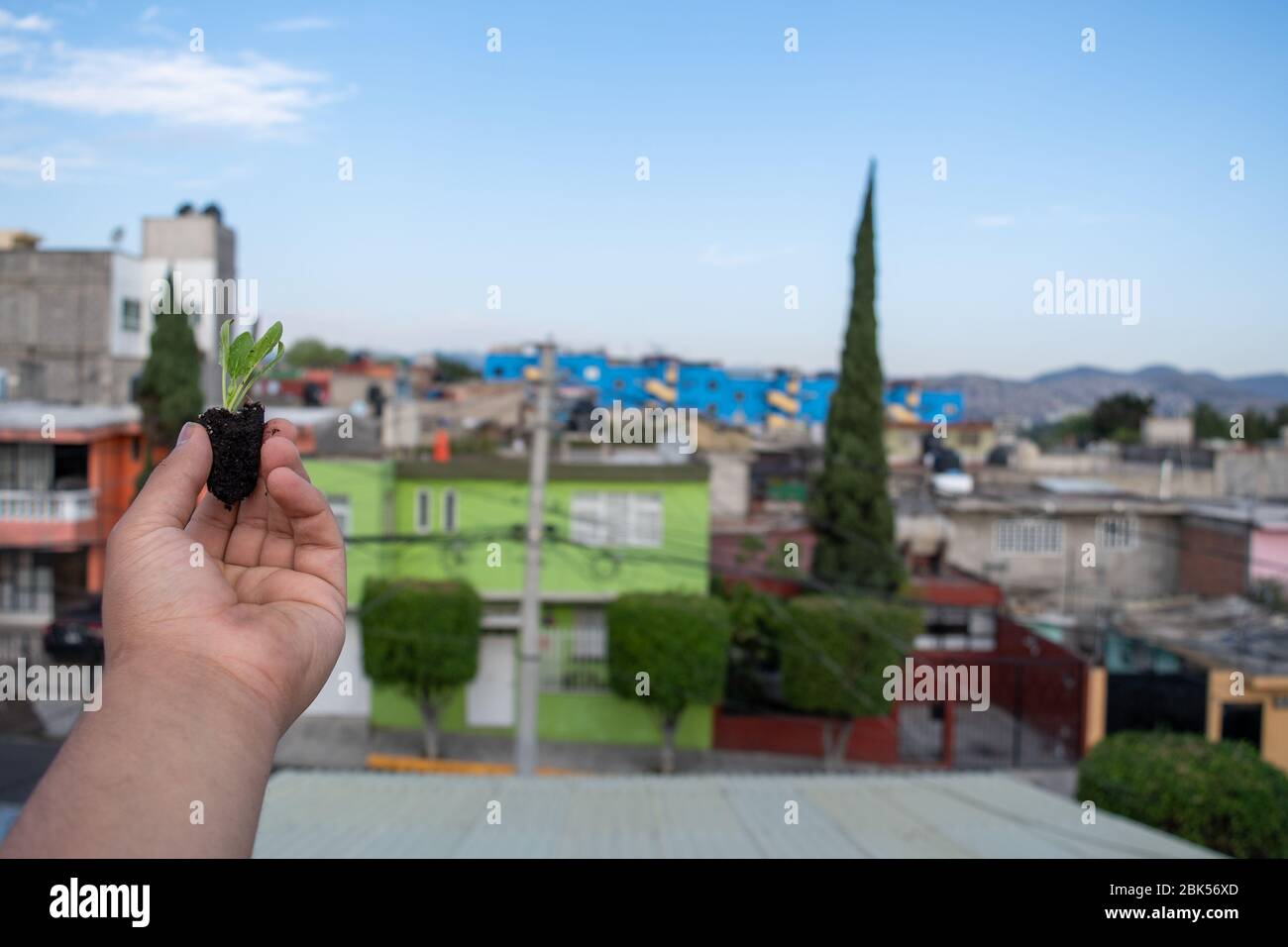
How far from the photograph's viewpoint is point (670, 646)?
16.6 metres

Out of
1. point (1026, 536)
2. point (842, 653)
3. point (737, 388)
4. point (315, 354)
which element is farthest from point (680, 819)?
point (315, 354)

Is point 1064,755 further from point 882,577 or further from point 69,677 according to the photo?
point 69,677

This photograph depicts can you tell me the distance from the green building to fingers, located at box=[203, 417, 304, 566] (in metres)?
16.0

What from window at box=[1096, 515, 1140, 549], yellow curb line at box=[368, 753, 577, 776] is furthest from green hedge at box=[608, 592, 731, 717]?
window at box=[1096, 515, 1140, 549]

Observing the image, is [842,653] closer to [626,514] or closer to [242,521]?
[626,514]

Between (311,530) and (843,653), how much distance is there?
15.8 m

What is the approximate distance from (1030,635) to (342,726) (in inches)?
477

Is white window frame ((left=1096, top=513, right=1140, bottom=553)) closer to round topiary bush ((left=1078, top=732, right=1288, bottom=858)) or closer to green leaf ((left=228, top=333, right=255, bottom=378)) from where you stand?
round topiary bush ((left=1078, top=732, right=1288, bottom=858))

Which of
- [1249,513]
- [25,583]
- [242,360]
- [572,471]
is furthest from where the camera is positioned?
[1249,513]

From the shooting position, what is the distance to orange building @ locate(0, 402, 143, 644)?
19.2m

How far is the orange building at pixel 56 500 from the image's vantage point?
19.2 meters

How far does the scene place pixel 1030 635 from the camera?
→ 60.3 feet

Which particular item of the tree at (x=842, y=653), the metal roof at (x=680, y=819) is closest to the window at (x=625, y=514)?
the tree at (x=842, y=653)
